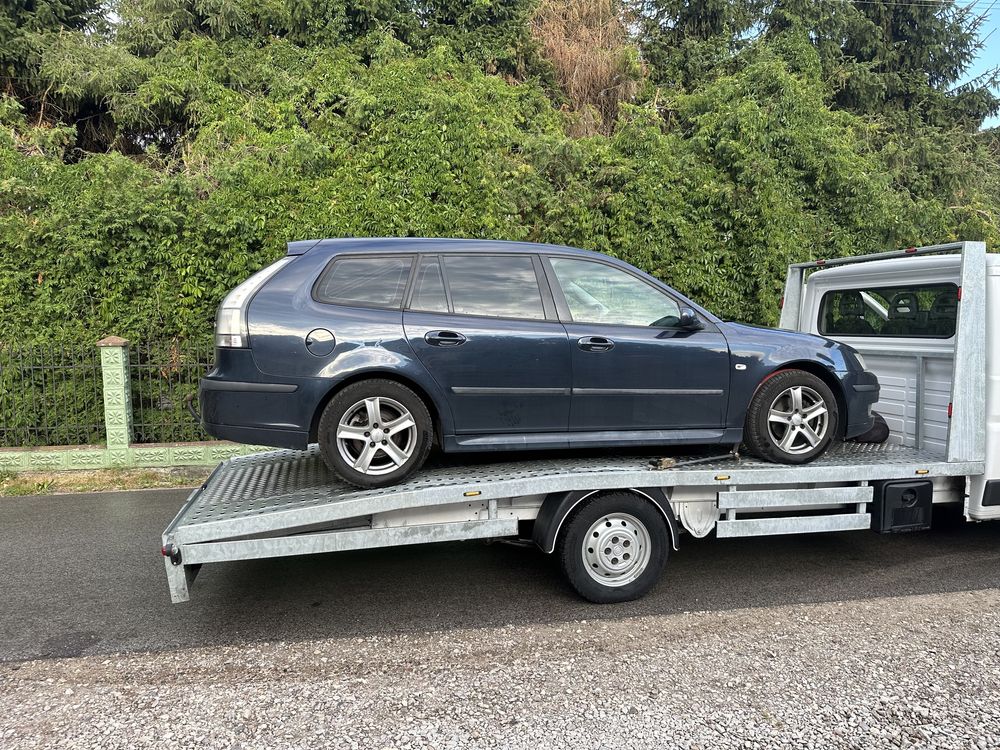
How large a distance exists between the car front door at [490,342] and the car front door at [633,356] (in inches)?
5.1

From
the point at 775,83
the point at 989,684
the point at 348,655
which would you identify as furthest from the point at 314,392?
the point at 775,83

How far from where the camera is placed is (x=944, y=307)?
4836 millimetres

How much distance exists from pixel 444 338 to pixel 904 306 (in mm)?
3606

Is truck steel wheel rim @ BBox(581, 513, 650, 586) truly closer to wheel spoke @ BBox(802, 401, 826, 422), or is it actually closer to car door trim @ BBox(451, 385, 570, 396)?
car door trim @ BBox(451, 385, 570, 396)

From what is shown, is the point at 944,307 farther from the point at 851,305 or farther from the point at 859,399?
the point at 851,305

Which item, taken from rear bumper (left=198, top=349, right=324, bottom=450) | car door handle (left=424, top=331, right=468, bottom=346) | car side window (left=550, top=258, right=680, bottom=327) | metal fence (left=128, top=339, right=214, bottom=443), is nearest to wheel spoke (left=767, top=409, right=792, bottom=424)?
car side window (left=550, top=258, right=680, bottom=327)

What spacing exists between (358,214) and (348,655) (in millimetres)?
6186

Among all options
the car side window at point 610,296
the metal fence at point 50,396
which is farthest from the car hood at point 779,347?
the metal fence at point 50,396

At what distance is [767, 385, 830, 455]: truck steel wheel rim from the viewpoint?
4.60 m

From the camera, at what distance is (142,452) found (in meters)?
8.30

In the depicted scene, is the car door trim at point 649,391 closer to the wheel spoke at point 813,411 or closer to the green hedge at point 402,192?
the wheel spoke at point 813,411

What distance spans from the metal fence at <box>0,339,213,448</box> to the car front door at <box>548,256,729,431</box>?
5762 mm

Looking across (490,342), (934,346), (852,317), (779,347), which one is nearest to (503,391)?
(490,342)

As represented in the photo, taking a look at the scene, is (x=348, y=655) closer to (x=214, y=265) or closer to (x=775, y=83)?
(x=214, y=265)
